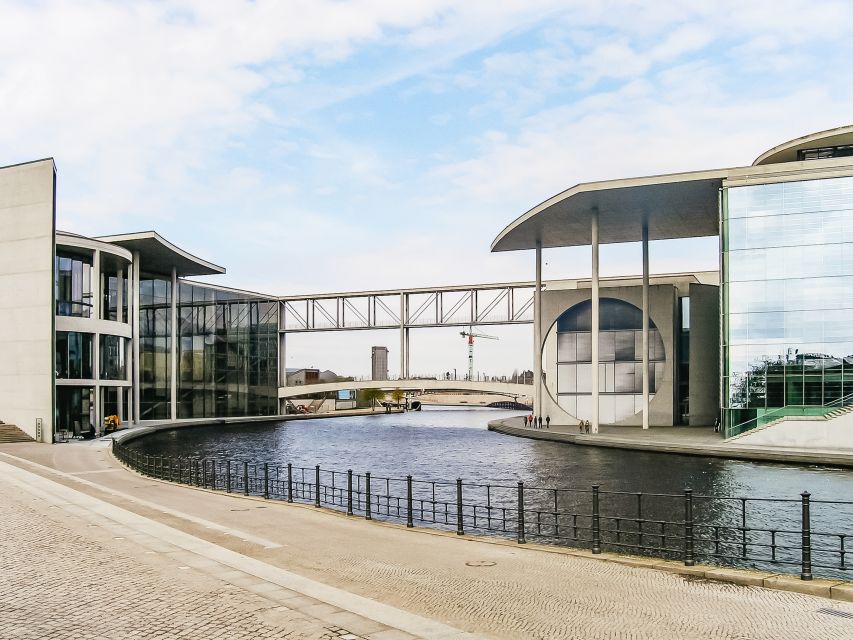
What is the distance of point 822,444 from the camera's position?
4066cm

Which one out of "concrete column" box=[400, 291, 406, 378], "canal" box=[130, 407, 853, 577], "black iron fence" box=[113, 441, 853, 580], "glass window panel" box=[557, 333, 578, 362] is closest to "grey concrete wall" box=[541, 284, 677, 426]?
"glass window panel" box=[557, 333, 578, 362]

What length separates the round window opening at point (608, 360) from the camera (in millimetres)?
62062

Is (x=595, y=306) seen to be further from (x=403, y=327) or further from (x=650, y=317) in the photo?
(x=403, y=327)

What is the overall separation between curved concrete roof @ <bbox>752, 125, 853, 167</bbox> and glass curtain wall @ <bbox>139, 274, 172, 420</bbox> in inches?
2142

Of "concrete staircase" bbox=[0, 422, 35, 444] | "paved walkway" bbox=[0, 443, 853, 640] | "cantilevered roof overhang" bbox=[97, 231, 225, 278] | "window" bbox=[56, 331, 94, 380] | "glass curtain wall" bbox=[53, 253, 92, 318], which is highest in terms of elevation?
"cantilevered roof overhang" bbox=[97, 231, 225, 278]

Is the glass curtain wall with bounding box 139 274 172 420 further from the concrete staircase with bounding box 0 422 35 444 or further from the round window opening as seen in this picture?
the round window opening

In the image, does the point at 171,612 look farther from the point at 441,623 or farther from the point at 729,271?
the point at 729,271

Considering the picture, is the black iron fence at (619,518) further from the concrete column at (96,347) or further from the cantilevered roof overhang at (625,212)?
the cantilevered roof overhang at (625,212)

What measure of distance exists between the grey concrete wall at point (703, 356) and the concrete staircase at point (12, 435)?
45.2 metres

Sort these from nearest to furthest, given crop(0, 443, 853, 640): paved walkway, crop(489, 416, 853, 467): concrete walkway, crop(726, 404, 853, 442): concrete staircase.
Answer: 1. crop(0, 443, 853, 640): paved walkway
2. crop(489, 416, 853, 467): concrete walkway
3. crop(726, 404, 853, 442): concrete staircase

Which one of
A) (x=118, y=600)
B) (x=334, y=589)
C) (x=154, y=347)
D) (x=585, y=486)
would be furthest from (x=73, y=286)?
(x=334, y=589)

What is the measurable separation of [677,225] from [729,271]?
14.8 meters

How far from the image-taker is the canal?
17266mm

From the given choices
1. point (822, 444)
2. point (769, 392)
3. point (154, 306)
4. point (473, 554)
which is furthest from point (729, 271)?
point (154, 306)
